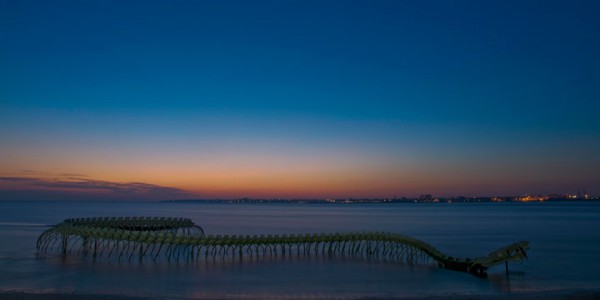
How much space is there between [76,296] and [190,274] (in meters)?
7.26

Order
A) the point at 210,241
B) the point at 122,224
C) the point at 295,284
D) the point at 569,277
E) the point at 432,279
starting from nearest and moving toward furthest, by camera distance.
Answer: the point at 295,284, the point at 432,279, the point at 569,277, the point at 210,241, the point at 122,224

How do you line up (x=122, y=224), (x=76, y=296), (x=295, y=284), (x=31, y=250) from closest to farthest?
(x=76, y=296), (x=295, y=284), (x=31, y=250), (x=122, y=224)

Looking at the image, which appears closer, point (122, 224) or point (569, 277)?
point (569, 277)

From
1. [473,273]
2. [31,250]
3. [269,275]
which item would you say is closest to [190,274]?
[269,275]

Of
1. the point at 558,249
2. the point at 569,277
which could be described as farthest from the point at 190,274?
the point at 558,249

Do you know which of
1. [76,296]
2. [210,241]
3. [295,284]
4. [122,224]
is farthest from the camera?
[122,224]

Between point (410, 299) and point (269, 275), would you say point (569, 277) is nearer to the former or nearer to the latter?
point (410, 299)

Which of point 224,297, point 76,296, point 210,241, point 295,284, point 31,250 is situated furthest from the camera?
point 31,250

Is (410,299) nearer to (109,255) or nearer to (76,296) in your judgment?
(76,296)

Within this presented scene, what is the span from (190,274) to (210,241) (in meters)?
4.47

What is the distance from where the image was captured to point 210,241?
92.7ft

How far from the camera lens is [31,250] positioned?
33.8 m

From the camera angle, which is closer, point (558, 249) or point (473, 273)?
point (473, 273)

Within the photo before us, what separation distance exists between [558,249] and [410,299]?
2888 centimetres
